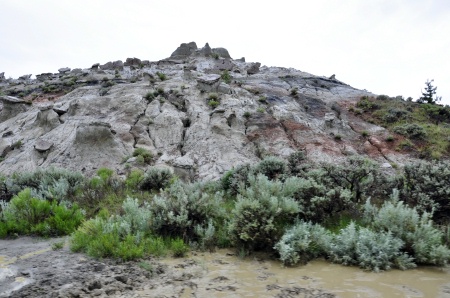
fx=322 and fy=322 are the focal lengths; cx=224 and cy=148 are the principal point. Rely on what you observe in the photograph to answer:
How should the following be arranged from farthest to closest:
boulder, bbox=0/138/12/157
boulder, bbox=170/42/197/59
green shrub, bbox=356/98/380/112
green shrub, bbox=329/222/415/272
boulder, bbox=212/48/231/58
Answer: boulder, bbox=212/48/231/58 < boulder, bbox=170/42/197/59 < green shrub, bbox=356/98/380/112 < boulder, bbox=0/138/12/157 < green shrub, bbox=329/222/415/272

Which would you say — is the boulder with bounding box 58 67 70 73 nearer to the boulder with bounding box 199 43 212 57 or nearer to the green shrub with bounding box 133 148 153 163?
the boulder with bounding box 199 43 212 57

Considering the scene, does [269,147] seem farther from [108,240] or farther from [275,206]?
[108,240]

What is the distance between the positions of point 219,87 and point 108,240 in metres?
22.5

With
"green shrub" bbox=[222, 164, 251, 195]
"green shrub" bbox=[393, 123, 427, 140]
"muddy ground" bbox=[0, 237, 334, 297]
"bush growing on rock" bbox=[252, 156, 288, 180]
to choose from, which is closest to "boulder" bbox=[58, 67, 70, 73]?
"green shrub" bbox=[393, 123, 427, 140]

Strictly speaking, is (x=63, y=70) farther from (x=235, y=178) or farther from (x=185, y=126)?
(x=235, y=178)

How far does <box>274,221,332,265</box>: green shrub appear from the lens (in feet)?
17.5

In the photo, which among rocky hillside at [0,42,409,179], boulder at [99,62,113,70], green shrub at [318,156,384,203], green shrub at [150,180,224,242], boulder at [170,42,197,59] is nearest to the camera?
green shrub at [150,180,224,242]

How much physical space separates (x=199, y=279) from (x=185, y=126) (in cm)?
1818

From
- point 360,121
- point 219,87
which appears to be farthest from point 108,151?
point 360,121

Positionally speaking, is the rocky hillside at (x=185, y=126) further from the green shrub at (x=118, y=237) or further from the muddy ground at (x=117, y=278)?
the muddy ground at (x=117, y=278)

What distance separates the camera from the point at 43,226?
709 cm

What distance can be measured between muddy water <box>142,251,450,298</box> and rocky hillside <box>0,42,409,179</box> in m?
10.2

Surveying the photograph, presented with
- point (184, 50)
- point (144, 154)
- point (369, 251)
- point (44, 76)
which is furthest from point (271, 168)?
point (44, 76)

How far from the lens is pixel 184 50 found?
48500 mm
